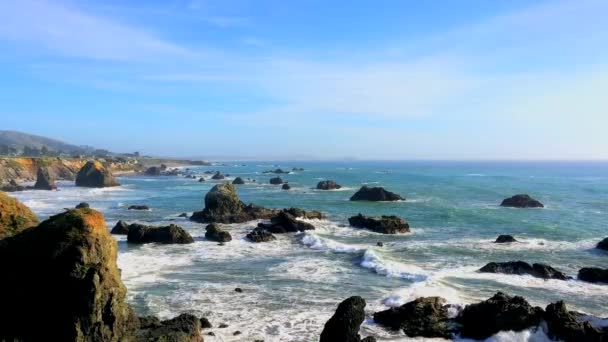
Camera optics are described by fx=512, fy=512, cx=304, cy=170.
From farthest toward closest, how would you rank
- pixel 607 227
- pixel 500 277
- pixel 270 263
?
pixel 607 227
pixel 270 263
pixel 500 277

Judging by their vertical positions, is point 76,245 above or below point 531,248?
above

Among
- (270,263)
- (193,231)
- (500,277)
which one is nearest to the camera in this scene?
(500,277)

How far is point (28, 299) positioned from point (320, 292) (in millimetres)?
13665

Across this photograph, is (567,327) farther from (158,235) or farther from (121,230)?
(121,230)

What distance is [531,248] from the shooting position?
39156mm

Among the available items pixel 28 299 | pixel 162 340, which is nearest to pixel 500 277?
pixel 162 340

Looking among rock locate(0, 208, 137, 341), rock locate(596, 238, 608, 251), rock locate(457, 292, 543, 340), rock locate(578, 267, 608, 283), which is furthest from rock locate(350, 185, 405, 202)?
rock locate(0, 208, 137, 341)

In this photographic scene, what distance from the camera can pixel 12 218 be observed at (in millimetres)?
18328

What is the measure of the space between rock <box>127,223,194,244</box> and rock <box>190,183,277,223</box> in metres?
11.1

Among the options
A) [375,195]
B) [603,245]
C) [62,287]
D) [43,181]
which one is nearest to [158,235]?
[62,287]

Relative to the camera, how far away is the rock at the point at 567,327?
17812mm

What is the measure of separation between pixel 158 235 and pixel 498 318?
2709cm

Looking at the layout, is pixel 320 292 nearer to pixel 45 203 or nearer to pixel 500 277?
pixel 500 277

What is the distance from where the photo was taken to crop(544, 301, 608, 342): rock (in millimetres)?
17812
